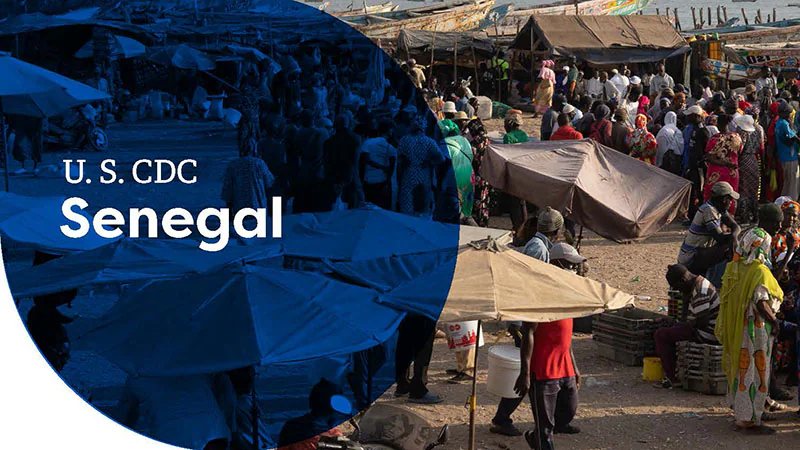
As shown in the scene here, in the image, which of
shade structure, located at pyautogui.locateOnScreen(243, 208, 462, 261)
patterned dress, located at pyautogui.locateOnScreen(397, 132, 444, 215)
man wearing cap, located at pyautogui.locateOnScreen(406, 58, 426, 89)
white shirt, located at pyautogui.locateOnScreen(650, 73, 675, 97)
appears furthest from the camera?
white shirt, located at pyautogui.locateOnScreen(650, 73, 675, 97)

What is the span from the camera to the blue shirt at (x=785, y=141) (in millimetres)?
13523

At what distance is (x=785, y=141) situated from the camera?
13.6 m

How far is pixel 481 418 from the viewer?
26.1 feet

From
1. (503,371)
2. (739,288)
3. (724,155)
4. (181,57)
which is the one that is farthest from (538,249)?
(181,57)

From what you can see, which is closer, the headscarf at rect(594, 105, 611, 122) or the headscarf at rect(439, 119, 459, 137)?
the headscarf at rect(439, 119, 459, 137)

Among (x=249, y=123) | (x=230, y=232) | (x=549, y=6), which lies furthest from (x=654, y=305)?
(x=549, y=6)

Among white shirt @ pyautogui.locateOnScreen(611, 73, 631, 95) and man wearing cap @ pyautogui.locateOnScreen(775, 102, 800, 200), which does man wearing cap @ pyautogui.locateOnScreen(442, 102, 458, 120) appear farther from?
white shirt @ pyautogui.locateOnScreen(611, 73, 631, 95)

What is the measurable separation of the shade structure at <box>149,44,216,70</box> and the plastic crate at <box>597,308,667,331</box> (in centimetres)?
1573

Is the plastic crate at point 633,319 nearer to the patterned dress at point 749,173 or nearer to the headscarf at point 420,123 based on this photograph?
the headscarf at point 420,123

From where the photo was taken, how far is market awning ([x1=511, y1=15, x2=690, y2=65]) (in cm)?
2409

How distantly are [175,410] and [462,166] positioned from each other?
653cm

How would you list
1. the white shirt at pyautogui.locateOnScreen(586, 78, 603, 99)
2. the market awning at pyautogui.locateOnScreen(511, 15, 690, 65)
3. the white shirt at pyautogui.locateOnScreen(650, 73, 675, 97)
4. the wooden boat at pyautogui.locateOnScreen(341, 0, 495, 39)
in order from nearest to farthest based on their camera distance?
the white shirt at pyautogui.locateOnScreen(650, 73, 675, 97) < the white shirt at pyautogui.locateOnScreen(586, 78, 603, 99) < the market awning at pyautogui.locateOnScreen(511, 15, 690, 65) < the wooden boat at pyautogui.locateOnScreen(341, 0, 495, 39)

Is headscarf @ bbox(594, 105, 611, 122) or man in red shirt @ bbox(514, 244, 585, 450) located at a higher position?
headscarf @ bbox(594, 105, 611, 122)


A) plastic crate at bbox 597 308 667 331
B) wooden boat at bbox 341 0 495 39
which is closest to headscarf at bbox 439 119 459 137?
plastic crate at bbox 597 308 667 331
